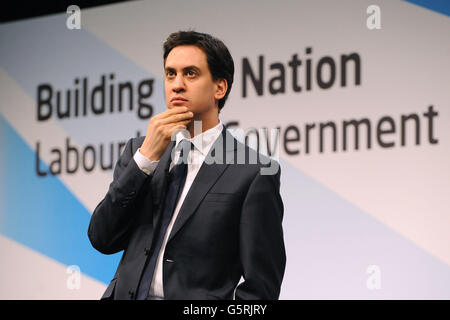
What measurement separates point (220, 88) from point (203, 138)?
0.20 metres

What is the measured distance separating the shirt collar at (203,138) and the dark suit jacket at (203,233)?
0.10m

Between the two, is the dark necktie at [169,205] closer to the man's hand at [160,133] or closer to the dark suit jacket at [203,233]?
the dark suit jacket at [203,233]

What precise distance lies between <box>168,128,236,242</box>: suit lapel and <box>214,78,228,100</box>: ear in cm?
13

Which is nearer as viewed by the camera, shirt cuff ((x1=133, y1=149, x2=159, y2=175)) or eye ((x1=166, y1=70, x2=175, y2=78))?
shirt cuff ((x1=133, y1=149, x2=159, y2=175))

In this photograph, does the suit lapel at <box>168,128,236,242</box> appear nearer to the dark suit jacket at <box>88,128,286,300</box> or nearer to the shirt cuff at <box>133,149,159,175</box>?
the dark suit jacket at <box>88,128,286,300</box>

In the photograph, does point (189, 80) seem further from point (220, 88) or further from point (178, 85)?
point (220, 88)

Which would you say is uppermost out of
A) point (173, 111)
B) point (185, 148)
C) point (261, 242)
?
point (173, 111)

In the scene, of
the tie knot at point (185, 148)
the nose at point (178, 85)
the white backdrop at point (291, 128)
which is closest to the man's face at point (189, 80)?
the nose at point (178, 85)

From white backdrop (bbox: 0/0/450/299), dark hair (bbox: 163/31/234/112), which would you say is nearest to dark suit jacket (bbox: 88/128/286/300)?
dark hair (bbox: 163/31/234/112)

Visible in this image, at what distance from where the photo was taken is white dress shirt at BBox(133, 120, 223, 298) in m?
2.29

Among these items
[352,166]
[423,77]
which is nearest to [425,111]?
[423,77]

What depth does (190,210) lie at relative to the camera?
7.64 feet

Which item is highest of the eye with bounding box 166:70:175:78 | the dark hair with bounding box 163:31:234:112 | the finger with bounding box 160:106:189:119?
the dark hair with bounding box 163:31:234:112

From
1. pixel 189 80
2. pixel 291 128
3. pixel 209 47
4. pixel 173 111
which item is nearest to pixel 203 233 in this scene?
pixel 173 111
